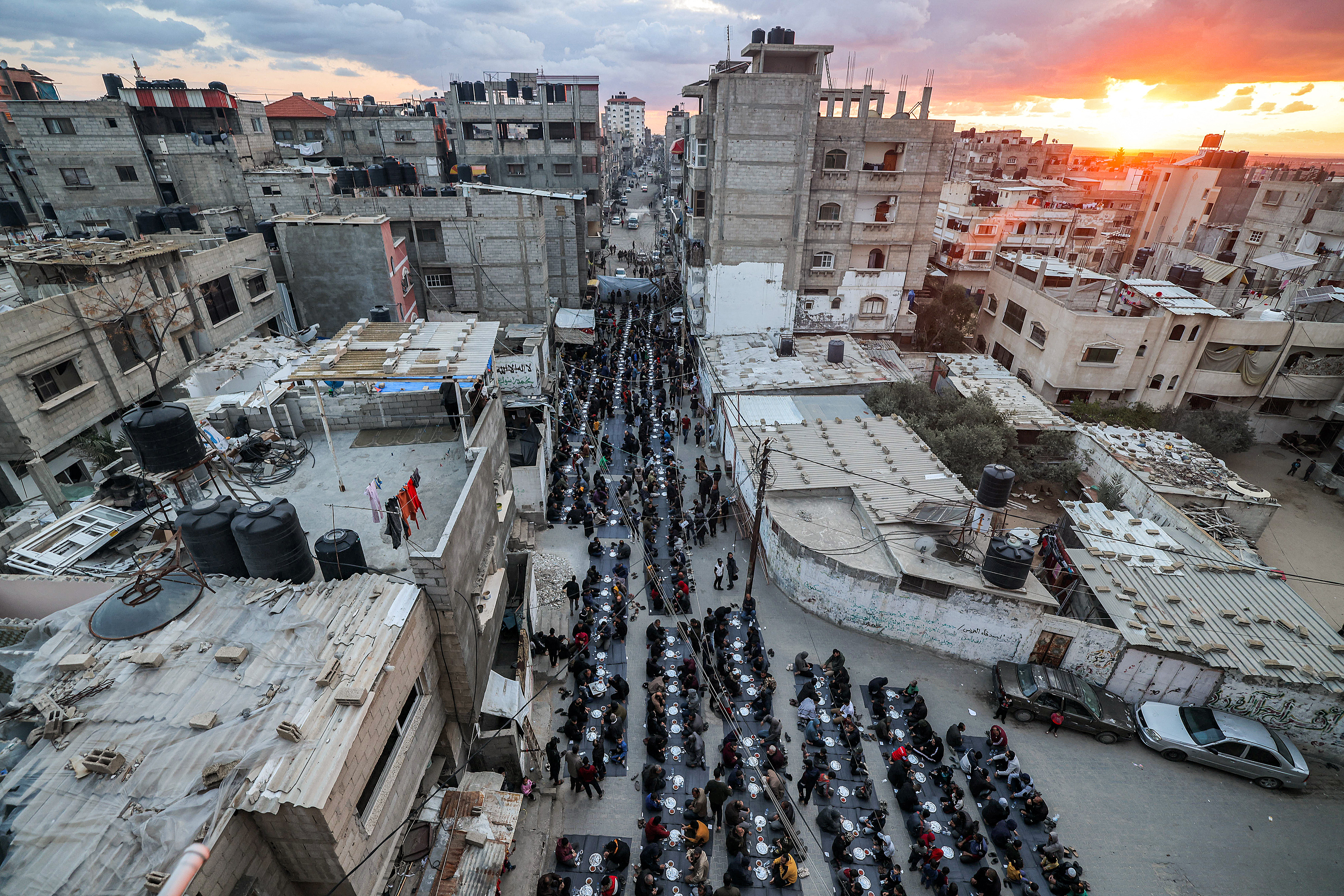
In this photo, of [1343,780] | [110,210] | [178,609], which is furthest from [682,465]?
[110,210]

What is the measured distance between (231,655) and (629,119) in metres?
197

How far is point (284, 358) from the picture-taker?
21.2 metres

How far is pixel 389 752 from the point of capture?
9.23m

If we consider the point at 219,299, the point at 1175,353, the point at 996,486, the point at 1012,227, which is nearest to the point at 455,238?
the point at 219,299

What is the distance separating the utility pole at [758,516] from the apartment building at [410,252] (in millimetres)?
17863

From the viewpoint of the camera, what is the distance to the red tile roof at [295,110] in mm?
55344

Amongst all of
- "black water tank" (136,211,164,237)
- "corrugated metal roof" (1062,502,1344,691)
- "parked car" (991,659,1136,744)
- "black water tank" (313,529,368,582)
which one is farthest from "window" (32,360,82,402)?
"corrugated metal roof" (1062,502,1344,691)

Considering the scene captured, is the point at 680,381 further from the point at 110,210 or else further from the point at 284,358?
the point at 110,210

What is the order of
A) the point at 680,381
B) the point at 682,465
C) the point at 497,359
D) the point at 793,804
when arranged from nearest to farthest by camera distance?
1. the point at 793,804
2. the point at 497,359
3. the point at 682,465
4. the point at 680,381

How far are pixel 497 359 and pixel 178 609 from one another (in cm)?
1698

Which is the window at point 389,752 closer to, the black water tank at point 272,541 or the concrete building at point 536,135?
the black water tank at point 272,541

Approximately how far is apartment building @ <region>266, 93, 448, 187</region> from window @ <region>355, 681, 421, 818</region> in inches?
1857

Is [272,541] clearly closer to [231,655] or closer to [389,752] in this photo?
[231,655]

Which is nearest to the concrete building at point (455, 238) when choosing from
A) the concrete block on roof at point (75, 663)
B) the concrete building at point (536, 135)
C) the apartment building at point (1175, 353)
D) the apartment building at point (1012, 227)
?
the concrete building at point (536, 135)
